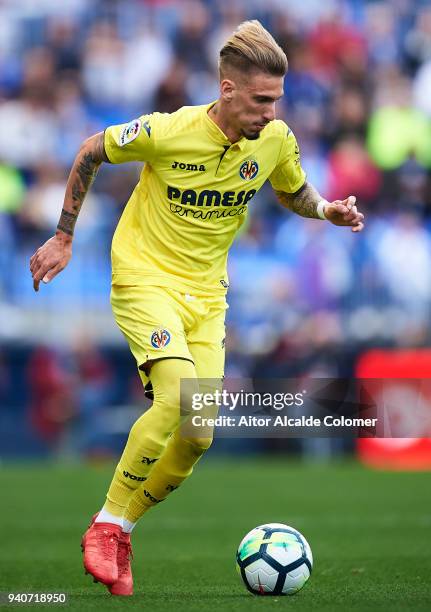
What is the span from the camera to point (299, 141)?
18.0 m

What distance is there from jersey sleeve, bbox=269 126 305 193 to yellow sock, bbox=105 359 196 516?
1358 millimetres

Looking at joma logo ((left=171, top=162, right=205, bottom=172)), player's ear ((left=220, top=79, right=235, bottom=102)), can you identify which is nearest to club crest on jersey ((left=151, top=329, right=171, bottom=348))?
joma logo ((left=171, top=162, right=205, bottom=172))

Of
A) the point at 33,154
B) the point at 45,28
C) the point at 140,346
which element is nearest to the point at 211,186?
the point at 140,346

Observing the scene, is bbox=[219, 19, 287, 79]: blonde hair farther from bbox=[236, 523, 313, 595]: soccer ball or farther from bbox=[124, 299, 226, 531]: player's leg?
bbox=[236, 523, 313, 595]: soccer ball

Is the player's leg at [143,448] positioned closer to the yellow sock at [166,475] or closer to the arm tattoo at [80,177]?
the yellow sock at [166,475]

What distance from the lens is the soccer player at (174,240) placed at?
630cm

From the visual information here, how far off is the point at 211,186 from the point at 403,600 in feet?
7.64

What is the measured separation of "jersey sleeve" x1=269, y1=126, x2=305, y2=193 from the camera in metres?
6.91

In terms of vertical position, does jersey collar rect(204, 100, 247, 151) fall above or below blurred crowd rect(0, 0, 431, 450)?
above

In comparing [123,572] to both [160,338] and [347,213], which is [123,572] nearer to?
[160,338]

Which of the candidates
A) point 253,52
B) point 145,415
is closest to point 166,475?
point 145,415

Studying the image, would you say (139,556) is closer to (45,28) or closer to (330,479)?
(330,479)

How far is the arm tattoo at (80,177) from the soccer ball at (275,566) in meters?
1.93

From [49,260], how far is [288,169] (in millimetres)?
1493
